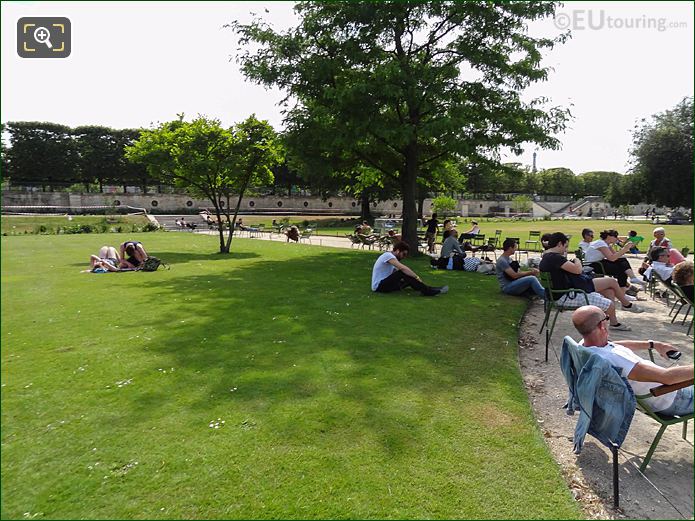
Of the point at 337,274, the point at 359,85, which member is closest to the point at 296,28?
the point at 359,85

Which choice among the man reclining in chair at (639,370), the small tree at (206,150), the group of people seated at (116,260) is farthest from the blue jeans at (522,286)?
the small tree at (206,150)

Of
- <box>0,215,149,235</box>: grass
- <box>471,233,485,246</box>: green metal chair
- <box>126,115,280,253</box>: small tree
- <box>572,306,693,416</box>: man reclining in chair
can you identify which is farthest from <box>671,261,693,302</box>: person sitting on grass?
<box>0,215,149,235</box>: grass

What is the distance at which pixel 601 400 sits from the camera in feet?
11.6

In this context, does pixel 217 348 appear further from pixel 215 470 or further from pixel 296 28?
pixel 296 28

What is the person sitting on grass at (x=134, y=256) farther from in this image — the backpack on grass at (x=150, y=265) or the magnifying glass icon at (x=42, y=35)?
the magnifying glass icon at (x=42, y=35)

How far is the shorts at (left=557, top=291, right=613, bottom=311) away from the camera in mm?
7004

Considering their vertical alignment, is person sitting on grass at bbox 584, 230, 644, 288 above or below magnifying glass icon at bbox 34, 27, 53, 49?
below

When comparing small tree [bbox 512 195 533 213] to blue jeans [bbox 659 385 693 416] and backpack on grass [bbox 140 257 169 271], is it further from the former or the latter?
blue jeans [bbox 659 385 693 416]

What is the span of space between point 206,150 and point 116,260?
7547 mm

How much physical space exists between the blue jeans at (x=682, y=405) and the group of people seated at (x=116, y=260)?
14.6 meters

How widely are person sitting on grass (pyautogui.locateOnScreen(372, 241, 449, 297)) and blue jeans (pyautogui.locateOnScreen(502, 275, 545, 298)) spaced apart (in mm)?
1342

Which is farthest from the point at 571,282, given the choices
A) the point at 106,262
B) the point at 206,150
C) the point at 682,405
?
the point at 206,150

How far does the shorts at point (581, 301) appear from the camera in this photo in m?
7.00

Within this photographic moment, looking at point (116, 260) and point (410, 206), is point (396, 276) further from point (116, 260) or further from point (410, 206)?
point (116, 260)
